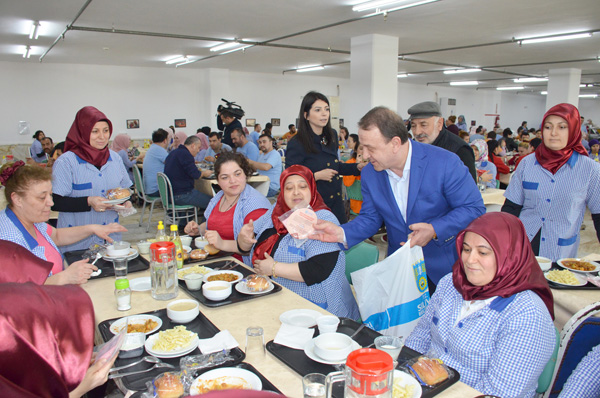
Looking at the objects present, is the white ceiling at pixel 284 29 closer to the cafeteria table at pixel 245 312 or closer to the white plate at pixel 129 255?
the white plate at pixel 129 255

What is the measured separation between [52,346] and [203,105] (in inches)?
579

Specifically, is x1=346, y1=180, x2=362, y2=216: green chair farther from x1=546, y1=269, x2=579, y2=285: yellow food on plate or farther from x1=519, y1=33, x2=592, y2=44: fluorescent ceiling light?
x1=519, y1=33, x2=592, y2=44: fluorescent ceiling light

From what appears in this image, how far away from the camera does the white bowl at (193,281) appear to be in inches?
87.0

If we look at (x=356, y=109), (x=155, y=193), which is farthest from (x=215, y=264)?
(x=356, y=109)

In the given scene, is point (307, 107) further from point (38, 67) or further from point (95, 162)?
point (38, 67)

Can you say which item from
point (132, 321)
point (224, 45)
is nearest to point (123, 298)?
point (132, 321)

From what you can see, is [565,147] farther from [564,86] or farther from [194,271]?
[564,86]

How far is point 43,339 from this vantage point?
0.90 metres

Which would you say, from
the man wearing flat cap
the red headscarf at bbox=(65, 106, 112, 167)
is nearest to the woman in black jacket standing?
the man wearing flat cap

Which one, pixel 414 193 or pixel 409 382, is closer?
pixel 409 382

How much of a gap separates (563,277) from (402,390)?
5.31 feet

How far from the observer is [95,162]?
3248 mm

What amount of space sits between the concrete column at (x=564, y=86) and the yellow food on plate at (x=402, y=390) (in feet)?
50.3

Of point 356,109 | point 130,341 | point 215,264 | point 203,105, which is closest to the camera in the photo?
point 130,341
